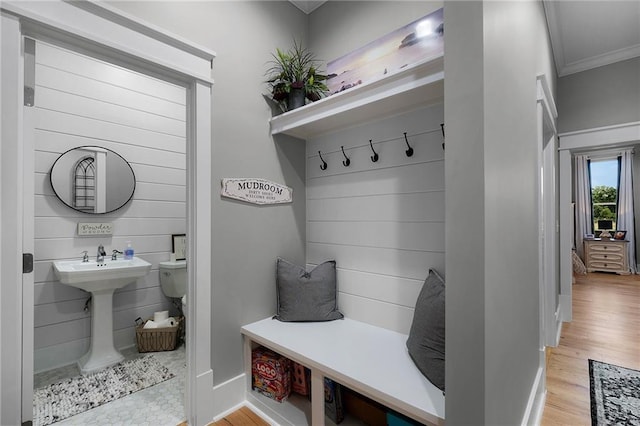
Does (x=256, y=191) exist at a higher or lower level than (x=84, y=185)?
lower

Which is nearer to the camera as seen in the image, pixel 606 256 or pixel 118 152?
pixel 118 152

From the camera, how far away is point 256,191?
6.46ft

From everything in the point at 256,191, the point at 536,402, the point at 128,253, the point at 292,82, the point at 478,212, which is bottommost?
the point at 536,402

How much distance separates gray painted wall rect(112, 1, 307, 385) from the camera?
1747mm

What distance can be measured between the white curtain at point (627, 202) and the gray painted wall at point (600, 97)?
4.38 metres

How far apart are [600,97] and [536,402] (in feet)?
9.99

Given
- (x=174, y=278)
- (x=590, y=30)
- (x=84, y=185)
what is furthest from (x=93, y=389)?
(x=590, y=30)

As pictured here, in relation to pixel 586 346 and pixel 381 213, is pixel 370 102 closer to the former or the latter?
pixel 381 213

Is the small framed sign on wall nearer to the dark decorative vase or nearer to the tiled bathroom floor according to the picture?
the tiled bathroom floor

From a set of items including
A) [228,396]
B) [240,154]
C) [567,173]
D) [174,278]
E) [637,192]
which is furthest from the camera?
[637,192]

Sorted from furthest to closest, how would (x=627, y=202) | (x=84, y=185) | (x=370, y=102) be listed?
(x=627, y=202)
(x=84, y=185)
(x=370, y=102)

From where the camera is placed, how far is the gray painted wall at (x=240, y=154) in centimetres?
175

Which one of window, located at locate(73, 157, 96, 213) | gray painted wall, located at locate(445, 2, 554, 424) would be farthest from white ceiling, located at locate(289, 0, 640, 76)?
window, located at locate(73, 157, 96, 213)

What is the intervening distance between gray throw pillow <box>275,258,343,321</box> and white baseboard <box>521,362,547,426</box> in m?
1.12
